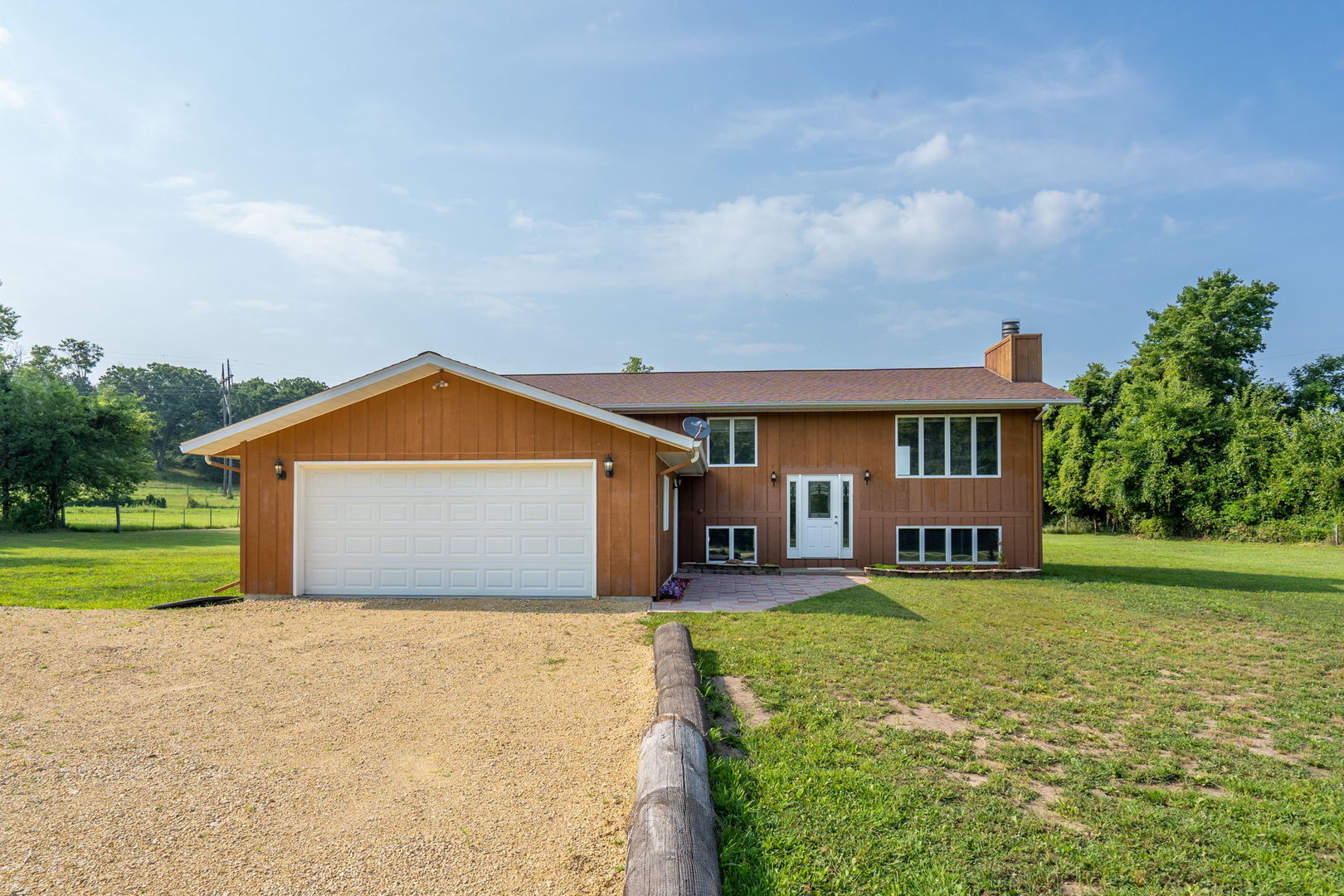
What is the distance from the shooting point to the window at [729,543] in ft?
46.0

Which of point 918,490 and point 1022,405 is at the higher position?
point 1022,405

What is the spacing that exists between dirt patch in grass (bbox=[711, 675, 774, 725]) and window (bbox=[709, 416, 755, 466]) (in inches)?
342

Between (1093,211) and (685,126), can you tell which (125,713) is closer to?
(685,126)

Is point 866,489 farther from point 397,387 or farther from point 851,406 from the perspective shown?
point 397,387

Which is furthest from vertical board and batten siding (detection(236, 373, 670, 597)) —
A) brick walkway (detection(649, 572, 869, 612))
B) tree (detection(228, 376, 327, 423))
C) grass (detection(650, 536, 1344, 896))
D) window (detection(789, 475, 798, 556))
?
tree (detection(228, 376, 327, 423))

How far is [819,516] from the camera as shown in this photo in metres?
13.9

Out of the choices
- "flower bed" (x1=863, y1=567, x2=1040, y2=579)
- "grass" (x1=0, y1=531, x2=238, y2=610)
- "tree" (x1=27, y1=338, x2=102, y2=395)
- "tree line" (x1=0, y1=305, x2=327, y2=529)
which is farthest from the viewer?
"tree" (x1=27, y1=338, x2=102, y2=395)

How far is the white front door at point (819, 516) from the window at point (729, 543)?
102cm

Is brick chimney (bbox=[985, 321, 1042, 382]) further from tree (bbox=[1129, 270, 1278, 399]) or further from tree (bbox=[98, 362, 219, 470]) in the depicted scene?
tree (bbox=[98, 362, 219, 470])

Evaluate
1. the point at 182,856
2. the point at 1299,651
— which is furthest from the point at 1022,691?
the point at 182,856

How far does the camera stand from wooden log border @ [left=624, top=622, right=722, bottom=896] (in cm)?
238

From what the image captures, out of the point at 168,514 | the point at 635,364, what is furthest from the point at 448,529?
the point at 168,514

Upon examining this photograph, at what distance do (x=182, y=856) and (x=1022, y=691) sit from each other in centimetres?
537

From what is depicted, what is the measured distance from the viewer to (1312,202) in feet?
68.2
